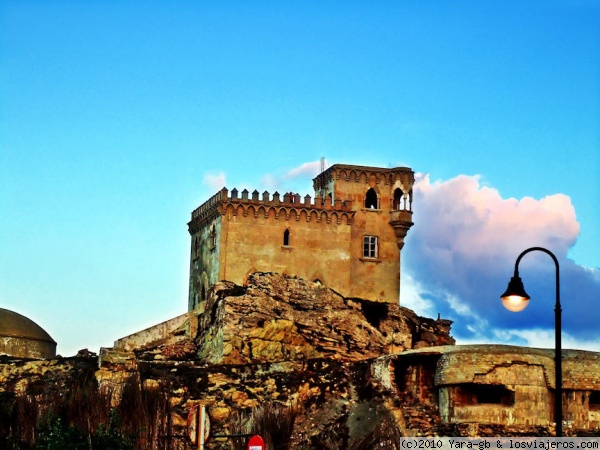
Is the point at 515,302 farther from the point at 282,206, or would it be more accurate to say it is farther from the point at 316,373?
the point at 282,206

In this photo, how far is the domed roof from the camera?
62000 millimetres

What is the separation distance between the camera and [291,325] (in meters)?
58.2

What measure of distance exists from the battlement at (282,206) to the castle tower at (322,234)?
0.16 ft

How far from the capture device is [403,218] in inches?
2530

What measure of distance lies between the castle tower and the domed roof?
7.74 m

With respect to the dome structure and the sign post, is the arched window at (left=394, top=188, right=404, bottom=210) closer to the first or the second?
the dome structure

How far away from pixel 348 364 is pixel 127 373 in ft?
29.7

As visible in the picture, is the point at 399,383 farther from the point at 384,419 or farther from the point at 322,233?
the point at 322,233

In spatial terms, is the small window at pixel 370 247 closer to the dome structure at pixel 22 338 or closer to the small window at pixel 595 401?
the dome structure at pixel 22 338

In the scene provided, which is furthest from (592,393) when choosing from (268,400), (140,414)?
(140,414)

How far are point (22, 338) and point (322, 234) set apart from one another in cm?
1553

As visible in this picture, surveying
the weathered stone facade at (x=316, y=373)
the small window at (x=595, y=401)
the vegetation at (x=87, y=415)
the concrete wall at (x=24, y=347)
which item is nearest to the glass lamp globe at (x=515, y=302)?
the weathered stone facade at (x=316, y=373)

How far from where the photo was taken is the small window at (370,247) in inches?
2512

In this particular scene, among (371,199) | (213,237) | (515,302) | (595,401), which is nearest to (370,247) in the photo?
(371,199)
